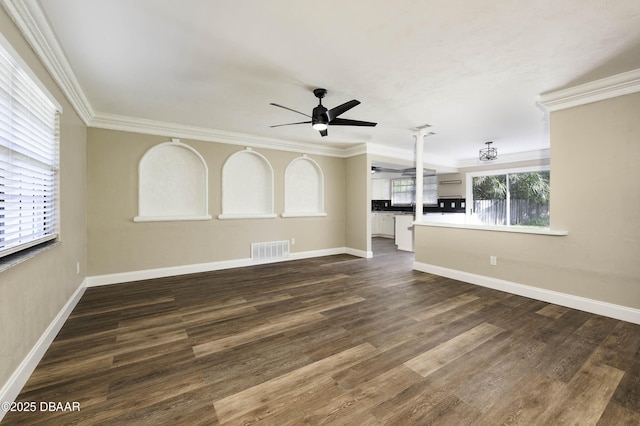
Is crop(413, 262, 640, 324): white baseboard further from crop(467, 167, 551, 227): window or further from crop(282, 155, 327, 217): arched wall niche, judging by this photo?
crop(467, 167, 551, 227): window

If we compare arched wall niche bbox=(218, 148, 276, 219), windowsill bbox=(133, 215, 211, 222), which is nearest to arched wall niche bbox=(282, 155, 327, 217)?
arched wall niche bbox=(218, 148, 276, 219)

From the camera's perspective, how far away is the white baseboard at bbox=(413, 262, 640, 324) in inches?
115

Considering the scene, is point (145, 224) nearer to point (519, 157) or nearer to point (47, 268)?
point (47, 268)

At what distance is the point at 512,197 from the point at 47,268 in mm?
9338

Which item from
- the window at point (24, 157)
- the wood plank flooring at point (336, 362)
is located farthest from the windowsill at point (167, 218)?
the window at point (24, 157)

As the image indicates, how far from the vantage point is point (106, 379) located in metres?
1.93

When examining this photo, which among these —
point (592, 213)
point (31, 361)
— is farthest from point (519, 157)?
point (31, 361)

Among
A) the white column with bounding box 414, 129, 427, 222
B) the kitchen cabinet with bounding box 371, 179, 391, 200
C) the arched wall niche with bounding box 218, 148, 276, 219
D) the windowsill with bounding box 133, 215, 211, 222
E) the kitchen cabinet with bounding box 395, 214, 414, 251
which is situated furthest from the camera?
the kitchen cabinet with bounding box 371, 179, 391, 200

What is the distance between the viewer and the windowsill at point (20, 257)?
1.63m

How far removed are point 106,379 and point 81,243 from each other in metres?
2.63

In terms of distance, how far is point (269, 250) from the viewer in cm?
568

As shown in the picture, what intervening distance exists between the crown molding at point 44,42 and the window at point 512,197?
356 inches

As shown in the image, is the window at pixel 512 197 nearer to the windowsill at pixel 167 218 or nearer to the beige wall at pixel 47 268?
the windowsill at pixel 167 218

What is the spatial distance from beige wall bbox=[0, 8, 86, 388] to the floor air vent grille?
8.51 feet
